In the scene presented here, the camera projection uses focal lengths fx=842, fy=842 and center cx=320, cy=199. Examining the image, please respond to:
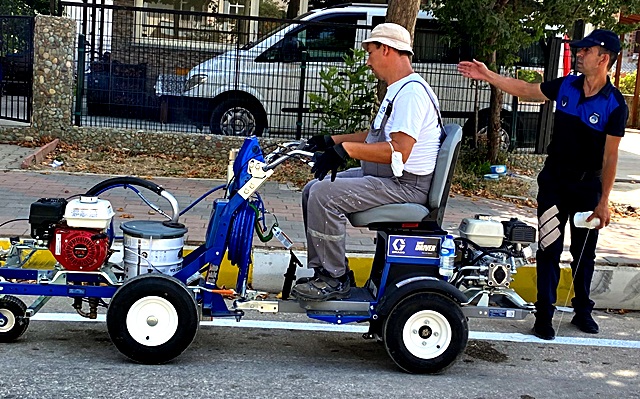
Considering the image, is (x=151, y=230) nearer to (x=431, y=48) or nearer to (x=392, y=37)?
(x=392, y=37)

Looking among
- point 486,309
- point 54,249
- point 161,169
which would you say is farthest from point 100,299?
point 161,169

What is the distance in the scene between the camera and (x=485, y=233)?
520cm

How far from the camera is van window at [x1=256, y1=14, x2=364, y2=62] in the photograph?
39.6ft

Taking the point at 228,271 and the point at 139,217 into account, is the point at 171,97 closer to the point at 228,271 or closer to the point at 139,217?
the point at 139,217

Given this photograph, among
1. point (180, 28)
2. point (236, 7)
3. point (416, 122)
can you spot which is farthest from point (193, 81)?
point (236, 7)

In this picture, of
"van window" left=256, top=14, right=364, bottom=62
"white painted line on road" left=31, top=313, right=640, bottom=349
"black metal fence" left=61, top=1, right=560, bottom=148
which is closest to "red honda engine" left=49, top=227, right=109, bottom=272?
"white painted line on road" left=31, top=313, right=640, bottom=349

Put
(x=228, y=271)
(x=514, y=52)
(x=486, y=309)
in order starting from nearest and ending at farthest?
Answer: (x=486, y=309)
(x=228, y=271)
(x=514, y=52)

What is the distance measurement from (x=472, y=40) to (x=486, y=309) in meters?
7.14

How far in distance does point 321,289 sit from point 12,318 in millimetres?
1823

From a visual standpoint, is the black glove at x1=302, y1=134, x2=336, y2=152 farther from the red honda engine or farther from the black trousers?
the black trousers

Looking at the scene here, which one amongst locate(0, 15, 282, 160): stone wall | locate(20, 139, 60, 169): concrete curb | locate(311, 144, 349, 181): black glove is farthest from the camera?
locate(0, 15, 282, 160): stone wall

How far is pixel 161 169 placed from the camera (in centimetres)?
1084

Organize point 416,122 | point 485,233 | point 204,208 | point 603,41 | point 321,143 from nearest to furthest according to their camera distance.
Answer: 1. point 416,122
2. point 321,143
3. point 485,233
4. point 603,41
5. point 204,208

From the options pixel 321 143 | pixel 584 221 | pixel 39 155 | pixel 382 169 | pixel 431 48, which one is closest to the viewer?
pixel 321 143
